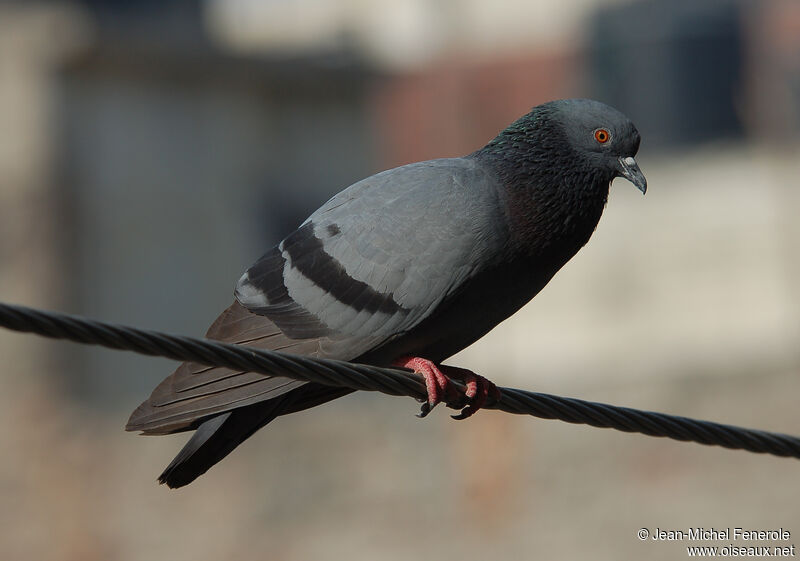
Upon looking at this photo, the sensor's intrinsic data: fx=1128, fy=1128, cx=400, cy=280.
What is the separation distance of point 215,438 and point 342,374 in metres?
1.11

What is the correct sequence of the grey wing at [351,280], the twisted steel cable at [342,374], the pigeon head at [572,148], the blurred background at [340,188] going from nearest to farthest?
the twisted steel cable at [342,374]
the grey wing at [351,280]
the pigeon head at [572,148]
the blurred background at [340,188]

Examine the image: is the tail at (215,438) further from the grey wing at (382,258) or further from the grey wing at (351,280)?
the grey wing at (382,258)

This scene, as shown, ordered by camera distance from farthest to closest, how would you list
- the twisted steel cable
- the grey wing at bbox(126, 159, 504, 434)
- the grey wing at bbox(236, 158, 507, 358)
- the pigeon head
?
the pigeon head → the grey wing at bbox(236, 158, 507, 358) → the grey wing at bbox(126, 159, 504, 434) → the twisted steel cable

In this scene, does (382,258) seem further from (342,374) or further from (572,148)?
(342,374)

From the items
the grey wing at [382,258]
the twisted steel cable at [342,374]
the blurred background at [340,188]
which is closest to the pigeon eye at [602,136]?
the grey wing at [382,258]

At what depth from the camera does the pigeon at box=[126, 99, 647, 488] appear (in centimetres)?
396

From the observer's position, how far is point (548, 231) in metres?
4.11

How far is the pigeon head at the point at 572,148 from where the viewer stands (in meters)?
4.30

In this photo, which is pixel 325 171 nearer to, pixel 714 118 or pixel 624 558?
pixel 714 118

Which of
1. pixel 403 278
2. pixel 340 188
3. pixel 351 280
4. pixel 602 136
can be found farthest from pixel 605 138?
pixel 340 188

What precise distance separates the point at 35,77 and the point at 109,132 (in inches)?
45.1

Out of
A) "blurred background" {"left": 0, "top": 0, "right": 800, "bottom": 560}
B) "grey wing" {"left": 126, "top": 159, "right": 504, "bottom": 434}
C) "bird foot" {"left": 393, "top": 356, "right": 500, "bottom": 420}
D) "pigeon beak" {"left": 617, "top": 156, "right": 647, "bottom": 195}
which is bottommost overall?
"blurred background" {"left": 0, "top": 0, "right": 800, "bottom": 560}

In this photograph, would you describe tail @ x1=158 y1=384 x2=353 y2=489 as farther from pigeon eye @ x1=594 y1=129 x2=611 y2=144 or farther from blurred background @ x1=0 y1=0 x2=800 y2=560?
blurred background @ x1=0 y1=0 x2=800 y2=560

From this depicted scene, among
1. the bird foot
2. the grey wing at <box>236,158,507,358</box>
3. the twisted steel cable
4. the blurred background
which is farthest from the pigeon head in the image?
the blurred background
